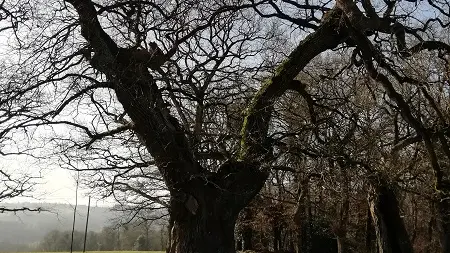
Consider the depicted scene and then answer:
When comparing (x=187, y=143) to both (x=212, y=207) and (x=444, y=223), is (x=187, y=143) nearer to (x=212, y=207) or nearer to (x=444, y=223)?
(x=212, y=207)

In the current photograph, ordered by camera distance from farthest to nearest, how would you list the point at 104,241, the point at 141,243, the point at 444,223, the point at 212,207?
the point at 104,241, the point at 141,243, the point at 444,223, the point at 212,207

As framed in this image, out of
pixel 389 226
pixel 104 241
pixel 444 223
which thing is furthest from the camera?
pixel 104 241

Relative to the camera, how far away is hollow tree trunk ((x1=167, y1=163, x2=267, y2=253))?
25.1ft

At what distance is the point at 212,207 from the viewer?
305 inches

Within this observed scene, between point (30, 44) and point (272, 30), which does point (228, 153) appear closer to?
point (30, 44)

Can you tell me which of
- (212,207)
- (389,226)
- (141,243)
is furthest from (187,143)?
(141,243)

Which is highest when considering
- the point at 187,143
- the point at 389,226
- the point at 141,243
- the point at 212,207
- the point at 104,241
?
the point at 104,241

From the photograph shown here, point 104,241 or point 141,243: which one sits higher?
point 104,241

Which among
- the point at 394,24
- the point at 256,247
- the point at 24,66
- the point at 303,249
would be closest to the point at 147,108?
the point at 24,66

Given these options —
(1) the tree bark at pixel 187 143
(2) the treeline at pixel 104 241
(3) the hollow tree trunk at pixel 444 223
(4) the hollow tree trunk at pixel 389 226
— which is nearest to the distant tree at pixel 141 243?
(2) the treeline at pixel 104 241

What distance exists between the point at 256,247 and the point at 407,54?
22016mm

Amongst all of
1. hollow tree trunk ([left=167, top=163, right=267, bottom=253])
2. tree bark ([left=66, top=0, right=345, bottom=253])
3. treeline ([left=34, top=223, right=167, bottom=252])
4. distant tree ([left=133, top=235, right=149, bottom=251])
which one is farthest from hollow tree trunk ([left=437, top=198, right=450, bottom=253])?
distant tree ([left=133, top=235, right=149, bottom=251])

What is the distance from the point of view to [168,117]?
8227 millimetres

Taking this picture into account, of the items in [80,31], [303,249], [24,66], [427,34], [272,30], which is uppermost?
[272,30]
